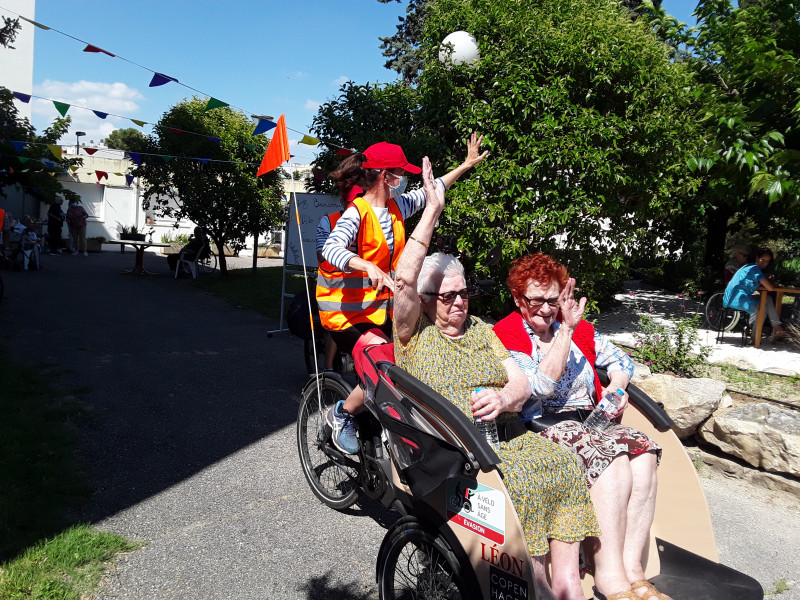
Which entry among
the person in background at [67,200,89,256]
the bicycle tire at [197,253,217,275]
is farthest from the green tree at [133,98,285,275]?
the person in background at [67,200,89,256]

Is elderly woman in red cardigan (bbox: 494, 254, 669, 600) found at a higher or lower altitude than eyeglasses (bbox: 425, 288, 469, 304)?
lower

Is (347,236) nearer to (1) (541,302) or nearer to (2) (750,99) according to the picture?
(1) (541,302)

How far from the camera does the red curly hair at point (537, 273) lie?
2.91 meters

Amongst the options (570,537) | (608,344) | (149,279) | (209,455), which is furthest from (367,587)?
(149,279)

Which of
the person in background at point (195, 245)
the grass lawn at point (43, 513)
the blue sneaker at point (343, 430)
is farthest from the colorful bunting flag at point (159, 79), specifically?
the person in background at point (195, 245)

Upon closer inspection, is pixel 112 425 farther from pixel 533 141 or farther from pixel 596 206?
pixel 596 206

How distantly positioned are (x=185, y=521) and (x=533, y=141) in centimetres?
507

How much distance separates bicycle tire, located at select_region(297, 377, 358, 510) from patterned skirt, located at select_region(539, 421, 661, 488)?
125 cm

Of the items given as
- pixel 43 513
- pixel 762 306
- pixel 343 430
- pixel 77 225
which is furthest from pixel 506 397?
pixel 77 225

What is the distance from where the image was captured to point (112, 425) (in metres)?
5.00

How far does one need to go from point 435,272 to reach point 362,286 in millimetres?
892

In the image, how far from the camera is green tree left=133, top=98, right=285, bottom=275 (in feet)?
49.6

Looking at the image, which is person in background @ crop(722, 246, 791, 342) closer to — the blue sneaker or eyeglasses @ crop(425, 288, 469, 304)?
the blue sneaker

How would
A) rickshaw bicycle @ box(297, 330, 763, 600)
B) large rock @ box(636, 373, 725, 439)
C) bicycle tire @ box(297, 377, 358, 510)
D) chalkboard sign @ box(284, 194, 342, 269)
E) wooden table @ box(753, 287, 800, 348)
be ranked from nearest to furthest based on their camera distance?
rickshaw bicycle @ box(297, 330, 763, 600) < bicycle tire @ box(297, 377, 358, 510) < large rock @ box(636, 373, 725, 439) < wooden table @ box(753, 287, 800, 348) < chalkboard sign @ box(284, 194, 342, 269)
